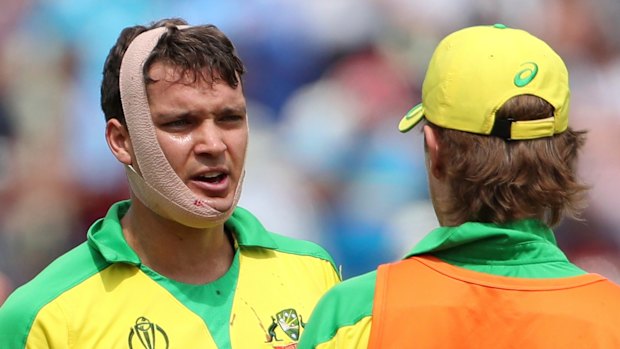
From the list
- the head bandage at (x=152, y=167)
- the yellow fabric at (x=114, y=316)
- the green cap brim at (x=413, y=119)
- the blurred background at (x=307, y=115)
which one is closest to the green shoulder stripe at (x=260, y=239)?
the head bandage at (x=152, y=167)

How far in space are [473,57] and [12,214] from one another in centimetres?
285

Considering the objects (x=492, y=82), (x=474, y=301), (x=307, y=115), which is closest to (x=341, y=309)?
(x=474, y=301)

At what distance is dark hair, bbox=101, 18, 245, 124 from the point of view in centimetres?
269

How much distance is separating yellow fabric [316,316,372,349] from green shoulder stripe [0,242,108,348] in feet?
2.95

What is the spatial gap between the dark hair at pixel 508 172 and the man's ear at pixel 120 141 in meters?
1.04

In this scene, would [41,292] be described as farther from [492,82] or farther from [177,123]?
[492,82]

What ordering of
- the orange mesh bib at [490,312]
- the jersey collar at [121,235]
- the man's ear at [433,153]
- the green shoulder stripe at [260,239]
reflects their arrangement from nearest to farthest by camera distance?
1. the orange mesh bib at [490,312]
2. the man's ear at [433,153]
3. the jersey collar at [121,235]
4. the green shoulder stripe at [260,239]

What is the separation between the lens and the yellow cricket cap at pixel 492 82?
1921 mm

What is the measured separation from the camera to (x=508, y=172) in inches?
75.5

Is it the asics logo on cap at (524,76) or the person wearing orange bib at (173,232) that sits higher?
the asics logo on cap at (524,76)

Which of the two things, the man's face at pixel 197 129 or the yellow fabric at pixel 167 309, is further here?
the man's face at pixel 197 129

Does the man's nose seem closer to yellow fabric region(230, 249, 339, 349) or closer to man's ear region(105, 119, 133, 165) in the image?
man's ear region(105, 119, 133, 165)

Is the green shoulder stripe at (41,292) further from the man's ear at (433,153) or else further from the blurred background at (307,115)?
the blurred background at (307,115)

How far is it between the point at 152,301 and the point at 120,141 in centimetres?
43
